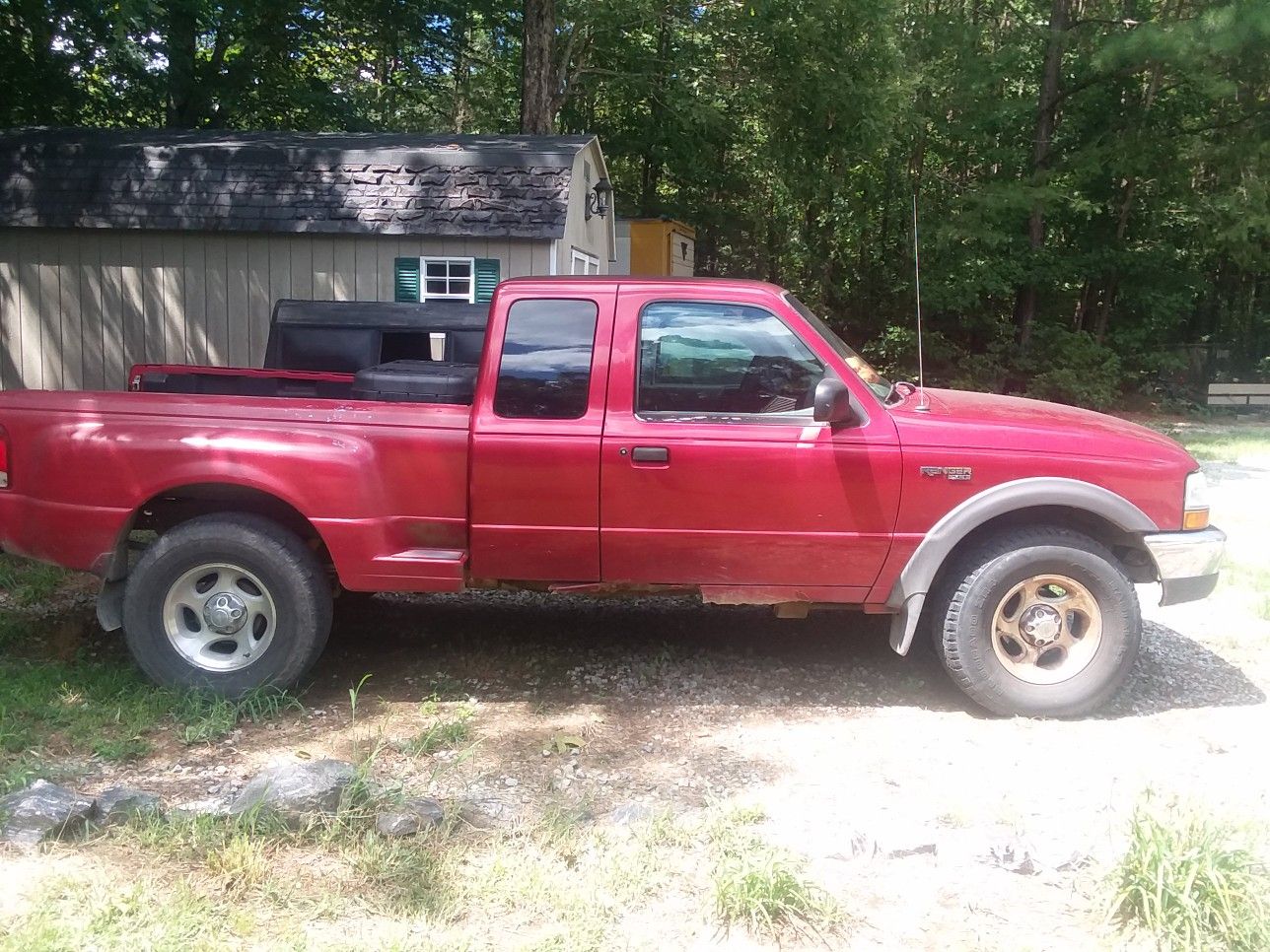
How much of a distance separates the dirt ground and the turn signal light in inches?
32.2

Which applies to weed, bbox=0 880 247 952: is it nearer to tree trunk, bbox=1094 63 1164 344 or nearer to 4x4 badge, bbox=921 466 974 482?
4x4 badge, bbox=921 466 974 482

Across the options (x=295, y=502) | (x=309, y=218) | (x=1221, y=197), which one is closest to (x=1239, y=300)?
(x=1221, y=197)

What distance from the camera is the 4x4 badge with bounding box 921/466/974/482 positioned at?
14.5ft

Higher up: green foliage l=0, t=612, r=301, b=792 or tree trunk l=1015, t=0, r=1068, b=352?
tree trunk l=1015, t=0, r=1068, b=352

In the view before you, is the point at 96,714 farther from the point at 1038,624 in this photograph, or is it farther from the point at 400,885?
the point at 1038,624

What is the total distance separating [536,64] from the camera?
15.6 metres

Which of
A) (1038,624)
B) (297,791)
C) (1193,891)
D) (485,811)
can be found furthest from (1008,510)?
(297,791)

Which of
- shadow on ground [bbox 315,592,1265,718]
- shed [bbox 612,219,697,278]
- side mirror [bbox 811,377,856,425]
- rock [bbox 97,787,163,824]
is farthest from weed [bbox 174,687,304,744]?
shed [bbox 612,219,697,278]

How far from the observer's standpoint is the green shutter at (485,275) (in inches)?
444

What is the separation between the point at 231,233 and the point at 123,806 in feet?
30.8

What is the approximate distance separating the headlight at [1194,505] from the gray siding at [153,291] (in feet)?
28.1

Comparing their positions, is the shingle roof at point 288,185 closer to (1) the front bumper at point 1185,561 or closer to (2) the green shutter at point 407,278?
(2) the green shutter at point 407,278

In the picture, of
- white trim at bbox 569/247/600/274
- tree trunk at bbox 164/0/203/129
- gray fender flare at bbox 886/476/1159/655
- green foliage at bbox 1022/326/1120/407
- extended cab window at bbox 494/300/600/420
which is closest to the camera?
gray fender flare at bbox 886/476/1159/655

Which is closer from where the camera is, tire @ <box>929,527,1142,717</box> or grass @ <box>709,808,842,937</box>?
grass @ <box>709,808,842,937</box>
